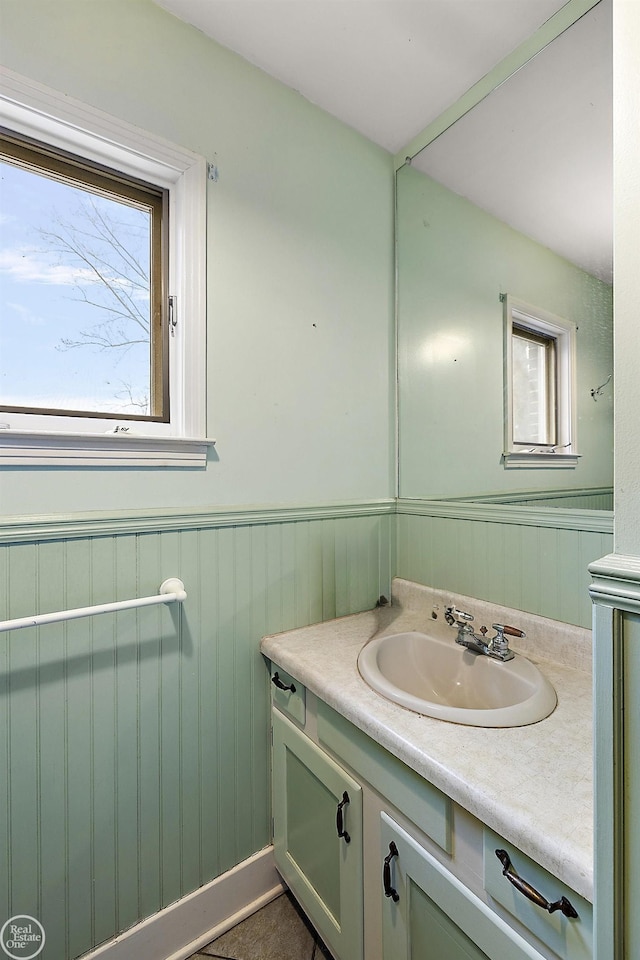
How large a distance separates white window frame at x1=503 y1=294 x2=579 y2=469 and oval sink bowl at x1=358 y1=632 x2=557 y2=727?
1.79 feet

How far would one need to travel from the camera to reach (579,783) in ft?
2.23

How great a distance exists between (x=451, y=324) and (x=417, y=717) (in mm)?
1216

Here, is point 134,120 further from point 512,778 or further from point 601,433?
point 512,778

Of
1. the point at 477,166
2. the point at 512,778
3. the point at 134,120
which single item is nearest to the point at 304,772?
the point at 512,778

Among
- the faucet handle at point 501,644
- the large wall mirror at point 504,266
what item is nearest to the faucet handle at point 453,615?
the faucet handle at point 501,644

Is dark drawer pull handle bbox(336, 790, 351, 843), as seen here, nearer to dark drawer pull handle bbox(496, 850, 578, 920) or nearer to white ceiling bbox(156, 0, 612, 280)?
dark drawer pull handle bbox(496, 850, 578, 920)

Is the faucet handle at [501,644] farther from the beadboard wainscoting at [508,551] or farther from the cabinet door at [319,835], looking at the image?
the cabinet door at [319,835]

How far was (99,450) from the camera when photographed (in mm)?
1040

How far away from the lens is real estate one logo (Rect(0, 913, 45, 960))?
3.07 feet

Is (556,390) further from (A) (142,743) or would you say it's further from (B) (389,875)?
(A) (142,743)

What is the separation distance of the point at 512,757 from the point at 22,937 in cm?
113

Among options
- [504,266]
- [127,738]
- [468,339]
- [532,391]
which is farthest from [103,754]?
[504,266]

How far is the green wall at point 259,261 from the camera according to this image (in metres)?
1.02

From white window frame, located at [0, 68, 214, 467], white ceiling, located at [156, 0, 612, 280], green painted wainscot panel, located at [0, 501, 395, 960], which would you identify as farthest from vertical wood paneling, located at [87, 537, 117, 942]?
white ceiling, located at [156, 0, 612, 280]
